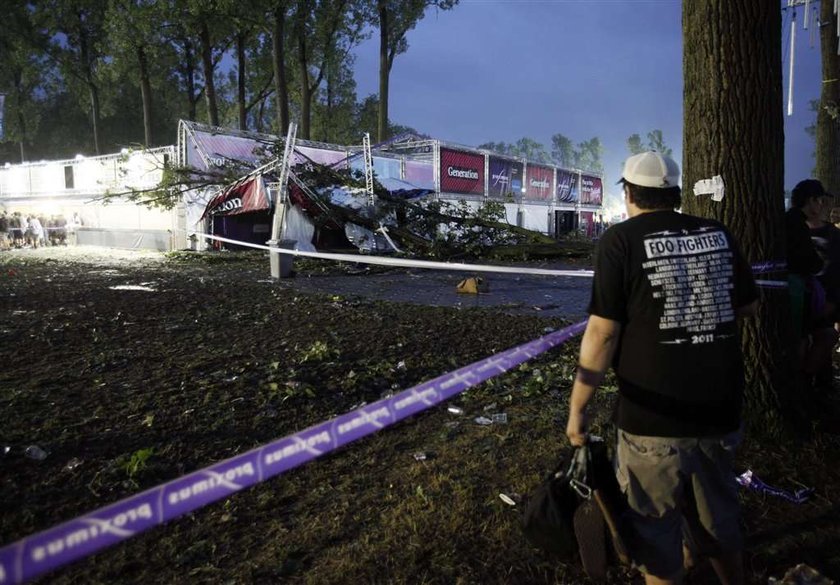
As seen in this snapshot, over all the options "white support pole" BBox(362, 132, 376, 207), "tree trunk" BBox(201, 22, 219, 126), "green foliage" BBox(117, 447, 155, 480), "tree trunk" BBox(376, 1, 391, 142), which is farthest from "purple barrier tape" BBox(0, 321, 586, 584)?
"tree trunk" BBox(201, 22, 219, 126)

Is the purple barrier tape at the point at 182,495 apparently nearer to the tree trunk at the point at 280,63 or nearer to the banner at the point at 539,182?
the tree trunk at the point at 280,63

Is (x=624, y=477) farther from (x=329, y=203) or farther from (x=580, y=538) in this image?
(x=329, y=203)

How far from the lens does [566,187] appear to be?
1623 inches

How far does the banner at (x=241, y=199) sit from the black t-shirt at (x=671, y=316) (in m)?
15.2

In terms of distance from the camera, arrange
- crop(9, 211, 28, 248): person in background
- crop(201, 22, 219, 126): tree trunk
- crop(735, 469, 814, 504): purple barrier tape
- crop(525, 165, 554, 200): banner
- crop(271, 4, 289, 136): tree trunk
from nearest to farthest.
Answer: crop(735, 469, 814, 504): purple barrier tape, crop(271, 4, 289, 136): tree trunk, crop(9, 211, 28, 248): person in background, crop(201, 22, 219, 126): tree trunk, crop(525, 165, 554, 200): banner

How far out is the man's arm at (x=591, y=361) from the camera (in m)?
2.15

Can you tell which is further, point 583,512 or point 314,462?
point 314,462

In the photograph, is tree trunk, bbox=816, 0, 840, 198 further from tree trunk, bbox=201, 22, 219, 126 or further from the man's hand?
tree trunk, bbox=201, 22, 219, 126

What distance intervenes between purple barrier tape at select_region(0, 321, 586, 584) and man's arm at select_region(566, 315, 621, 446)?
2.09ft

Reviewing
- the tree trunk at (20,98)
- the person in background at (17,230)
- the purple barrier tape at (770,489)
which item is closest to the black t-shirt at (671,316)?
the purple barrier tape at (770,489)

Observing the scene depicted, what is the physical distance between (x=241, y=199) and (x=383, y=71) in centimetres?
1562

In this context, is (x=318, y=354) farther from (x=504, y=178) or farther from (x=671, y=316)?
(x=504, y=178)

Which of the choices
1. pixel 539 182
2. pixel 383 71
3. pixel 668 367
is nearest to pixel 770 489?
pixel 668 367

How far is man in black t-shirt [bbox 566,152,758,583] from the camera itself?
211 cm
